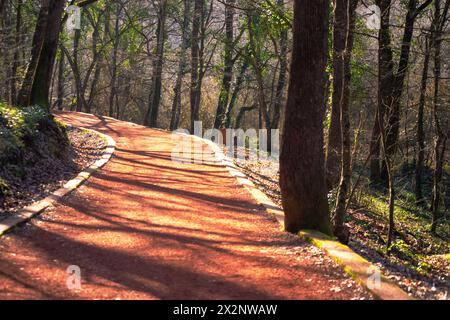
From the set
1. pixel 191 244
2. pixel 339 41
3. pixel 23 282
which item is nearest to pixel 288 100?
pixel 191 244

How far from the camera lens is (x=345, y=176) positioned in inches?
340

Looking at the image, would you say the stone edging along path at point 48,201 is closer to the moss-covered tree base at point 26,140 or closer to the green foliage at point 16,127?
the moss-covered tree base at point 26,140

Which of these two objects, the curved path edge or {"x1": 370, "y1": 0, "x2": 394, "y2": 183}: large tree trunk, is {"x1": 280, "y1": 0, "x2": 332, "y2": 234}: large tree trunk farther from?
{"x1": 370, "y1": 0, "x2": 394, "y2": 183}: large tree trunk

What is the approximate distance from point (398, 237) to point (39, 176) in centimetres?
811

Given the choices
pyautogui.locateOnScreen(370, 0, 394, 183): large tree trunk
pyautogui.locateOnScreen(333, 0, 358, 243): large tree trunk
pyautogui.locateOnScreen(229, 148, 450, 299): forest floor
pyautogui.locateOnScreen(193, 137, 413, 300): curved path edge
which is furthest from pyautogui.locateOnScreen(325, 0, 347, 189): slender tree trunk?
pyautogui.locateOnScreen(193, 137, 413, 300): curved path edge

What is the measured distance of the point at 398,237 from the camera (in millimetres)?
12469

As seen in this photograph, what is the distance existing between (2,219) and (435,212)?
37.2ft

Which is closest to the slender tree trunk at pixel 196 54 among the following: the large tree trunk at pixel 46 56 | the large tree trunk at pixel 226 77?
the large tree trunk at pixel 226 77

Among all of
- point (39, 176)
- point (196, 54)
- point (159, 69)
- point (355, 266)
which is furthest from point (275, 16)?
point (159, 69)

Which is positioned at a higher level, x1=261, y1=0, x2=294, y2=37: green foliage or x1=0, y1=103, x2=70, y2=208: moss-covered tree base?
x1=261, y1=0, x2=294, y2=37: green foliage

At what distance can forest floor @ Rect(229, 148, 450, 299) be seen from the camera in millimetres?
7028

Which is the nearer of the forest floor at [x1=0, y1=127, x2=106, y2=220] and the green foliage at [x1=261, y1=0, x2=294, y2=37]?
the forest floor at [x1=0, y1=127, x2=106, y2=220]

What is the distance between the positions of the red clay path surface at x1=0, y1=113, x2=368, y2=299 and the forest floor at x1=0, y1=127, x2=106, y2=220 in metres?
0.50

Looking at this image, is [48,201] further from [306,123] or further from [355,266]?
[355,266]
